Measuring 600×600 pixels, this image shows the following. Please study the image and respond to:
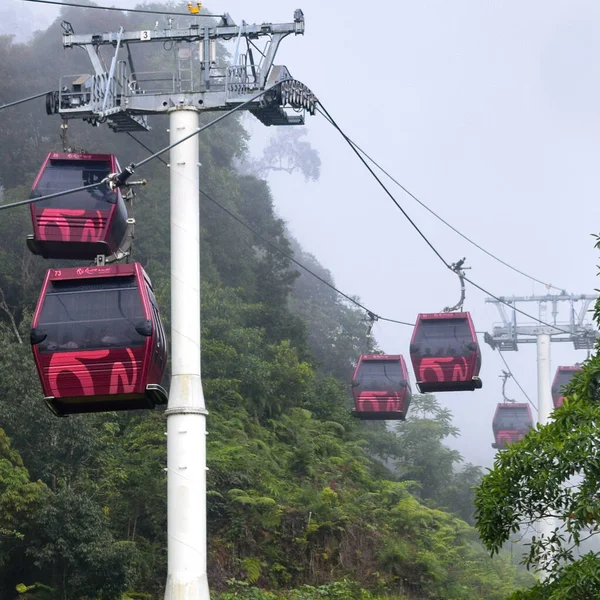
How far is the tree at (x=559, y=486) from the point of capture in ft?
33.4

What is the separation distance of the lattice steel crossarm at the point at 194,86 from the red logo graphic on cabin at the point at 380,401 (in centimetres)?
1226

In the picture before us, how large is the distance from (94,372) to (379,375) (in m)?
14.5

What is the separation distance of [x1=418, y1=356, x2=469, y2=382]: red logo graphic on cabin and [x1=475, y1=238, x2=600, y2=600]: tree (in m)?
11.7

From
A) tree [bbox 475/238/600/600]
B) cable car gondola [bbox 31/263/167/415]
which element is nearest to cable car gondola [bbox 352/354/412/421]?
cable car gondola [bbox 31/263/167/415]

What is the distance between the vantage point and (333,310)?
211 ft

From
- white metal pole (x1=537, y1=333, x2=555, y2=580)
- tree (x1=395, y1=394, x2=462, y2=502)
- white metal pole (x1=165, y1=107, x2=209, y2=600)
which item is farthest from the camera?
tree (x1=395, y1=394, x2=462, y2=502)

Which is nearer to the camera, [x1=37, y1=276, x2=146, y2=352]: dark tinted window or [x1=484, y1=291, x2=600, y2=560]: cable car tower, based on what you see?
[x1=37, y1=276, x2=146, y2=352]: dark tinted window

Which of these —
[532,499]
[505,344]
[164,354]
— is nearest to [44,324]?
[164,354]

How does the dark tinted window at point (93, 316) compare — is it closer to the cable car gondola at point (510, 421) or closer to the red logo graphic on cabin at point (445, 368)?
the red logo graphic on cabin at point (445, 368)

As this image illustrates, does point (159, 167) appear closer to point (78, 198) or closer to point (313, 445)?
point (313, 445)

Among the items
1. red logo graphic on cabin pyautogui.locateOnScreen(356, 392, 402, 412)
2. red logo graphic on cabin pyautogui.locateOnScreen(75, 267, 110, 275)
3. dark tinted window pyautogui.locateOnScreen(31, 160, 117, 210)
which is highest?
dark tinted window pyautogui.locateOnScreen(31, 160, 117, 210)

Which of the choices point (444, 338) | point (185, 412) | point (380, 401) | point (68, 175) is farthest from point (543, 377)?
point (185, 412)

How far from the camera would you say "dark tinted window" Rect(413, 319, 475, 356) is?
23.1 m

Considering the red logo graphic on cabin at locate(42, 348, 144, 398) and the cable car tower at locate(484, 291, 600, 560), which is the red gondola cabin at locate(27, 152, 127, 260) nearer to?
the red logo graphic on cabin at locate(42, 348, 144, 398)
